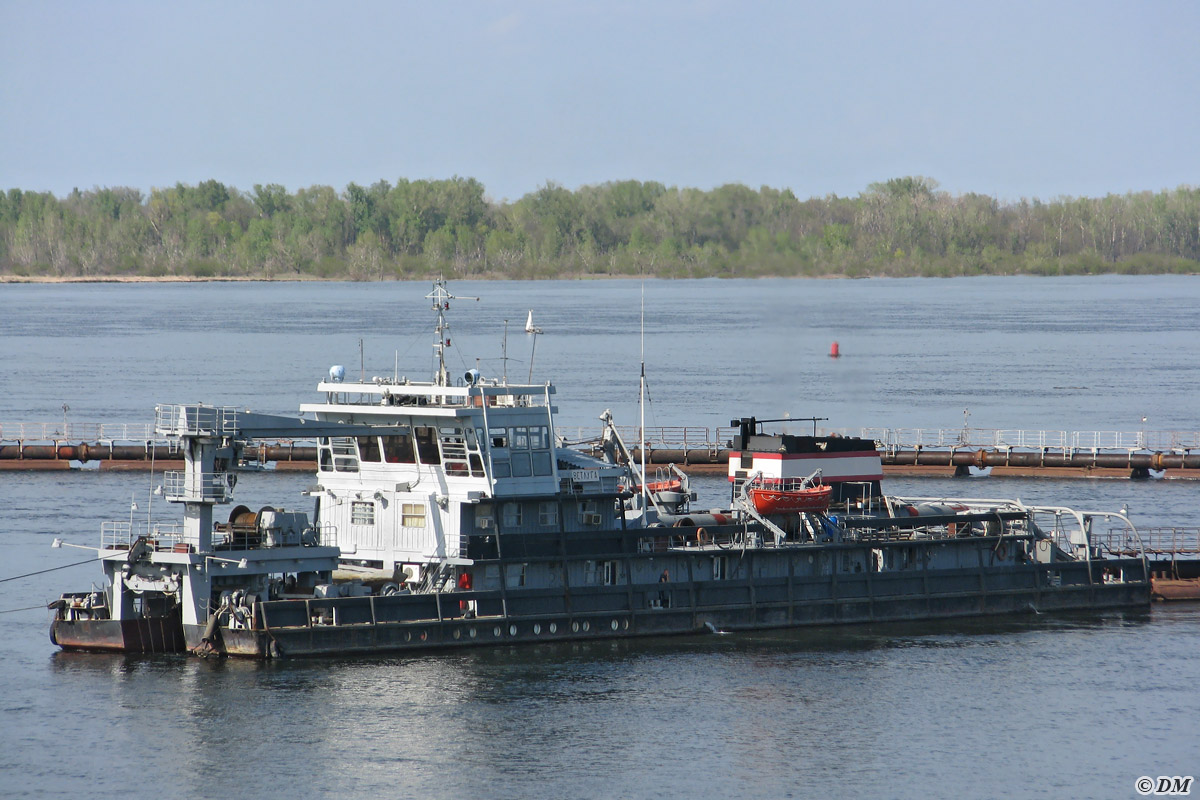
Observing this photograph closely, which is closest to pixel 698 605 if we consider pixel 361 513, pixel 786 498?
pixel 786 498

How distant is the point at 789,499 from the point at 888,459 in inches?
1411

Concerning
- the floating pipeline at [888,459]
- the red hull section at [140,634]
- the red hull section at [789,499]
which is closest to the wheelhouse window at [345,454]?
the red hull section at [140,634]

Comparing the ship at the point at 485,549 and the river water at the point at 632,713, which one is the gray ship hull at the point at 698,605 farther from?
the river water at the point at 632,713

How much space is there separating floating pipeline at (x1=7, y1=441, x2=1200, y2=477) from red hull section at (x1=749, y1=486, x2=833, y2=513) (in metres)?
33.6

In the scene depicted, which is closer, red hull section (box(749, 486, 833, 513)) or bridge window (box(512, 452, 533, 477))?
bridge window (box(512, 452, 533, 477))

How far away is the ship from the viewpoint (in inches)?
1658

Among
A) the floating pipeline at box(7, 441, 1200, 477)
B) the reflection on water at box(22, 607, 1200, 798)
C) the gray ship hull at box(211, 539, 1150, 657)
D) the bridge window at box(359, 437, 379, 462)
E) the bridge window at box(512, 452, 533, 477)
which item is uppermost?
the bridge window at box(359, 437, 379, 462)

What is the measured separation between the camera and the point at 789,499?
165 ft

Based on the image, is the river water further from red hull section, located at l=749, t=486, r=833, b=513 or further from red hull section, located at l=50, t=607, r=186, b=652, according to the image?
red hull section, located at l=749, t=486, r=833, b=513

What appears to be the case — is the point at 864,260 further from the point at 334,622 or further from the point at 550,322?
the point at 334,622

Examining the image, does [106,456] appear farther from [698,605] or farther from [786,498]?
[698,605]

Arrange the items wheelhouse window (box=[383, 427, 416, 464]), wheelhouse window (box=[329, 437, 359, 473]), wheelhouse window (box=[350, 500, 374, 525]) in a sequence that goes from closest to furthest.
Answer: wheelhouse window (box=[383, 427, 416, 464]) → wheelhouse window (box=[350, 500, 374, 525]) → wheelhouse window (box=[329, 437, 359, 473])

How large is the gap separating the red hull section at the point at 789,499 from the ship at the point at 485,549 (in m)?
0.12

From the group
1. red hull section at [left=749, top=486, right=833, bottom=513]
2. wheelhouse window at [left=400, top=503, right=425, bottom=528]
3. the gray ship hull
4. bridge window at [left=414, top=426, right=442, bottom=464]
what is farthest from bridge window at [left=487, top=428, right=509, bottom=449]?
red hull section at [left=749, top=486, right=833, bottom=513]
